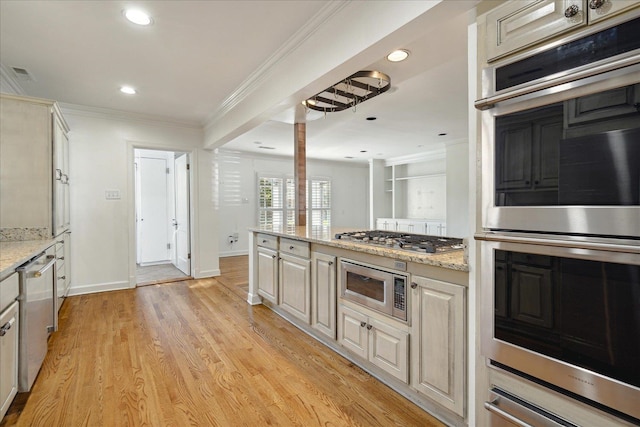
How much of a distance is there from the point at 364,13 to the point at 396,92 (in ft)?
5.70

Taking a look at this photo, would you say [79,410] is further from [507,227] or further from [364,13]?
[364,13]

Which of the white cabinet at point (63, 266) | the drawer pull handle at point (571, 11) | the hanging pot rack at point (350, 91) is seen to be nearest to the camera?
the drawer pull handle at point (571, 11)

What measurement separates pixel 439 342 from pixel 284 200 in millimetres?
6625

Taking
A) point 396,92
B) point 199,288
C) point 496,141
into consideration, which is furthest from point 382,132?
point 496,141

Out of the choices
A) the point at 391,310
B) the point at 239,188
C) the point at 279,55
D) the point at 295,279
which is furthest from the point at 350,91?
the point at 239,188

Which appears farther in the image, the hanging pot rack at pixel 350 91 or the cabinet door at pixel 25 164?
the hanging pot rack at pixel 350 91

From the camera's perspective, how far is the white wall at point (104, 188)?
409cm

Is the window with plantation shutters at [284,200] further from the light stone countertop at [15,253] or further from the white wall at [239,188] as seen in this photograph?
the light stone countertop at [15,253]

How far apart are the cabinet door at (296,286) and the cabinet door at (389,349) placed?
2.53ft

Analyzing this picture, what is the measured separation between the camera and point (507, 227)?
4.03 feet

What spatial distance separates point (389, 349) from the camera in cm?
187

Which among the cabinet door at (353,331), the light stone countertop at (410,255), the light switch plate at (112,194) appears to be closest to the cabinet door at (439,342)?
the light stone countertop at (410,255)

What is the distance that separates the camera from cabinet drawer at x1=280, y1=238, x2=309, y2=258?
8.69 feet

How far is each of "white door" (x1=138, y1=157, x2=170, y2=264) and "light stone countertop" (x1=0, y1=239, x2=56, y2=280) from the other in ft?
12.0
